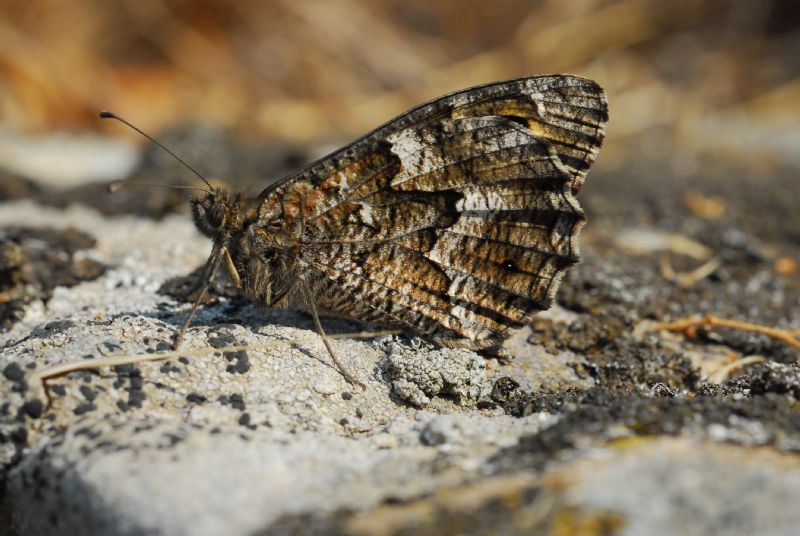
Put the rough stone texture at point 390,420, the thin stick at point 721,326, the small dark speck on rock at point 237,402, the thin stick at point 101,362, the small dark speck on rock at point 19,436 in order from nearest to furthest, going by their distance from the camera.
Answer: the rough stone texture at point 390,420, the small dark speck on rock at point 19,436, the thin stick at point 101,362, the small dark speck on rock at point 237,402, the thin stick at point 721,326

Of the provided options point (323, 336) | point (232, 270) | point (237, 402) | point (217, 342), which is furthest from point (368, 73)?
point (237, 402)

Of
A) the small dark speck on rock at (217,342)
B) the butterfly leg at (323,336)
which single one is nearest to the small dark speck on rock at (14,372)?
the small dark speck on rock at (217,342)

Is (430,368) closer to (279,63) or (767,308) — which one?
(767,308)

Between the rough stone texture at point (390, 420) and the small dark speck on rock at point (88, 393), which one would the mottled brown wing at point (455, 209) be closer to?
the rough stone texture at point (390, 420)

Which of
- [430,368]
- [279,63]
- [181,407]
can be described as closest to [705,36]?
[279,63]

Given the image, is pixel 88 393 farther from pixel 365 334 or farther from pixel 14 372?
pixel 365 334

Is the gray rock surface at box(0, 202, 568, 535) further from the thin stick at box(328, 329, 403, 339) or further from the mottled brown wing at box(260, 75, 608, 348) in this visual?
the mottled brown wing at box(260, 75, 608, 348)

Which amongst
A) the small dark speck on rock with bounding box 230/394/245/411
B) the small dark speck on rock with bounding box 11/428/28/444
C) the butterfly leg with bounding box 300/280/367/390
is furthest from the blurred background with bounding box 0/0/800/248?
the small dark speck on rock with bounding box 11/428/28/444

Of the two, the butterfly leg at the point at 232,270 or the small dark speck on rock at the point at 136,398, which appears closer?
the small dark speck on rock at the point at 136,398

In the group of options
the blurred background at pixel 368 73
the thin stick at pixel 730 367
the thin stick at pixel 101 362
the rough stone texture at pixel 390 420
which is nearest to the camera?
the rough stone texture at pixel 390 420
